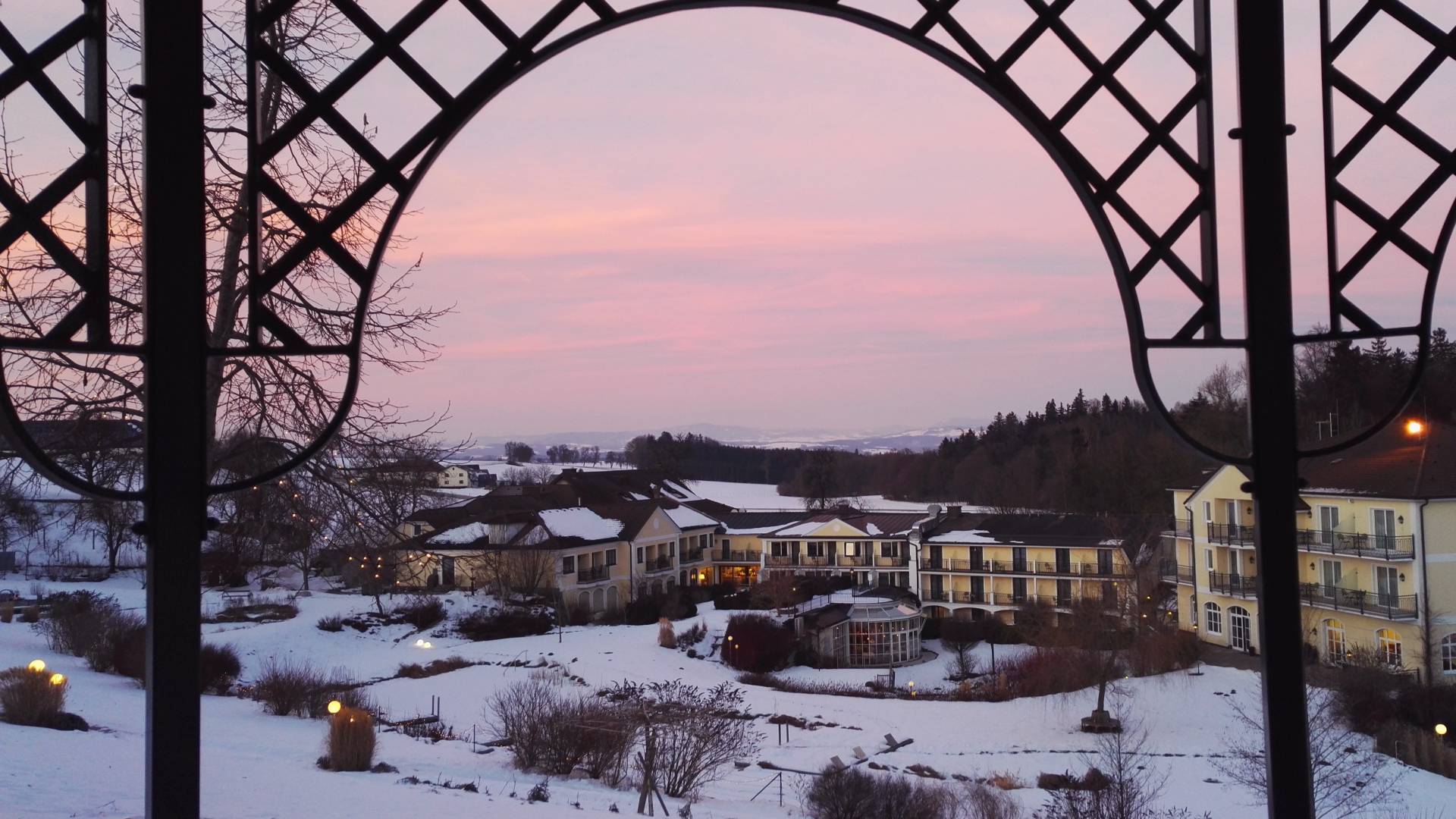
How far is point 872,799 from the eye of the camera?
9938 mm

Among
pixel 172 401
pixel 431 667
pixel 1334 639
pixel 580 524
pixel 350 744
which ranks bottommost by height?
pixel 431 667

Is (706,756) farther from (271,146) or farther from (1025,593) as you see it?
(1025,593)

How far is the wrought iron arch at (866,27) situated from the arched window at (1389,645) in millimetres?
15295

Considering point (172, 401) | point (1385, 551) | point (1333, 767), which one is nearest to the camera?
point (172, 401)

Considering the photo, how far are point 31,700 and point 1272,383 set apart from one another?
11.8 metres

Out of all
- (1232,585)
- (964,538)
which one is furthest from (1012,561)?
(1232,585)

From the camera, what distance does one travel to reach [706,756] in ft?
37.0

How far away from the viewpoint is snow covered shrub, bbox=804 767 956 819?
9.64 m

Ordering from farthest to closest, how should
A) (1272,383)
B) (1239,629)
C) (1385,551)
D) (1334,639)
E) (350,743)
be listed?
(1239,629), (1334,639), (1385,551), (350,743), (1272,383)

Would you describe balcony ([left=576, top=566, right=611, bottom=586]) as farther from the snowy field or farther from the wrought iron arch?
the wrought iron arch

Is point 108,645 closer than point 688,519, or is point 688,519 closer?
point 108,645

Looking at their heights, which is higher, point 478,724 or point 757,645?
point 478,724

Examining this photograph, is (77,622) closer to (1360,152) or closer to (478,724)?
(478,724)

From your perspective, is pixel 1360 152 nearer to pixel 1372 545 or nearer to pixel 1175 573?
pixel 1372 545
